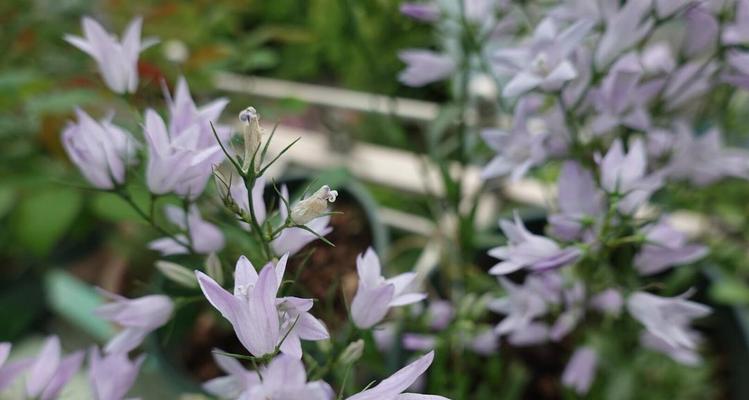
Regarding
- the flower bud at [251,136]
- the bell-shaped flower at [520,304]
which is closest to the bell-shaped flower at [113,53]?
the flower bud at [251,136]

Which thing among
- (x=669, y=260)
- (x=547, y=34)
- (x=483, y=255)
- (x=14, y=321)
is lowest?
(x=14, y=321)

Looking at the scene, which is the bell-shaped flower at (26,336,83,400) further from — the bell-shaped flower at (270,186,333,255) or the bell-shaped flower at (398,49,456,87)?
the bell-shaped flower at (398,49,456,87)

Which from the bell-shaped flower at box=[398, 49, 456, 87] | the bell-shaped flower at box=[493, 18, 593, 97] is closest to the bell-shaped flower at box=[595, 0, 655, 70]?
the bell-shaped flower at box=[493, 18, 593, 97]

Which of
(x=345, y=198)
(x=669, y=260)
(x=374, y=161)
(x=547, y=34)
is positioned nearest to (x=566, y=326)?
(x=669, y=260)

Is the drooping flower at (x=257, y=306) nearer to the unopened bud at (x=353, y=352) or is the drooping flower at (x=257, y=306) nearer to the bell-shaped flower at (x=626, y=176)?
the unopened bud at (x=353, y=352)

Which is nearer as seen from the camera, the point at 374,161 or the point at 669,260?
the point at 669,260

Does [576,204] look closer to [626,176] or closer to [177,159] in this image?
[626,176]

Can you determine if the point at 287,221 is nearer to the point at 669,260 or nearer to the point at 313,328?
the point at 313,328
